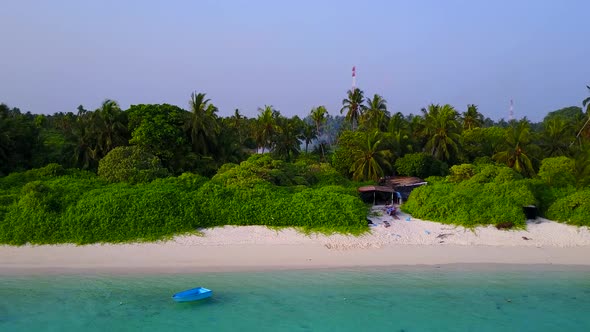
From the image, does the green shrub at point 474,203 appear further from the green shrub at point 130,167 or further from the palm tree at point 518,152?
the green shrub at point 130,167

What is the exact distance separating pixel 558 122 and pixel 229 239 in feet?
112

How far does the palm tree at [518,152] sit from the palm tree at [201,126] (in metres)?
23.5

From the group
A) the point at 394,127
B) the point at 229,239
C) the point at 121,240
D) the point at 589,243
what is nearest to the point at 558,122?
the point at 394,127

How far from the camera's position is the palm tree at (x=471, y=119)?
52750 millimetres

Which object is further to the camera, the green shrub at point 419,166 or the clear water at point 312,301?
the green shrub at point 419,166

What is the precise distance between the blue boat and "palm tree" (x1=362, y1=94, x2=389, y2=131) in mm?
33232

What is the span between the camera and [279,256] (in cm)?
1959

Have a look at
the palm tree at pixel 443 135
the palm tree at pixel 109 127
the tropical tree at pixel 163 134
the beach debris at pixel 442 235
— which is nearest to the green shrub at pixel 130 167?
the tropical tree at pixel 163 134

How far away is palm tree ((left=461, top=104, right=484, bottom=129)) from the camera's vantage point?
173 feet

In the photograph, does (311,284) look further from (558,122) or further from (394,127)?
(558,122)

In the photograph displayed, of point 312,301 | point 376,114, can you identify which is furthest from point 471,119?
point 312,301

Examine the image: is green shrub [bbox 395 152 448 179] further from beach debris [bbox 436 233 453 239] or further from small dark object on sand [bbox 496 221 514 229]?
beach debris [bbox 436 233 453 239]

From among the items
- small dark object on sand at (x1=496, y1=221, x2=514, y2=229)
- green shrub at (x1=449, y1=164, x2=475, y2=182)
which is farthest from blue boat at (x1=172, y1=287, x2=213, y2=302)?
green shrub at (x1=449, y1=164, x2=475, y2=182)

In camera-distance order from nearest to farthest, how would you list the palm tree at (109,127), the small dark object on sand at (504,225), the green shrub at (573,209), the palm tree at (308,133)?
the small dark object on sand at (504,225), the green shrub at (573,209), the palm tree at (109,127), the palm tree at (308,133)
